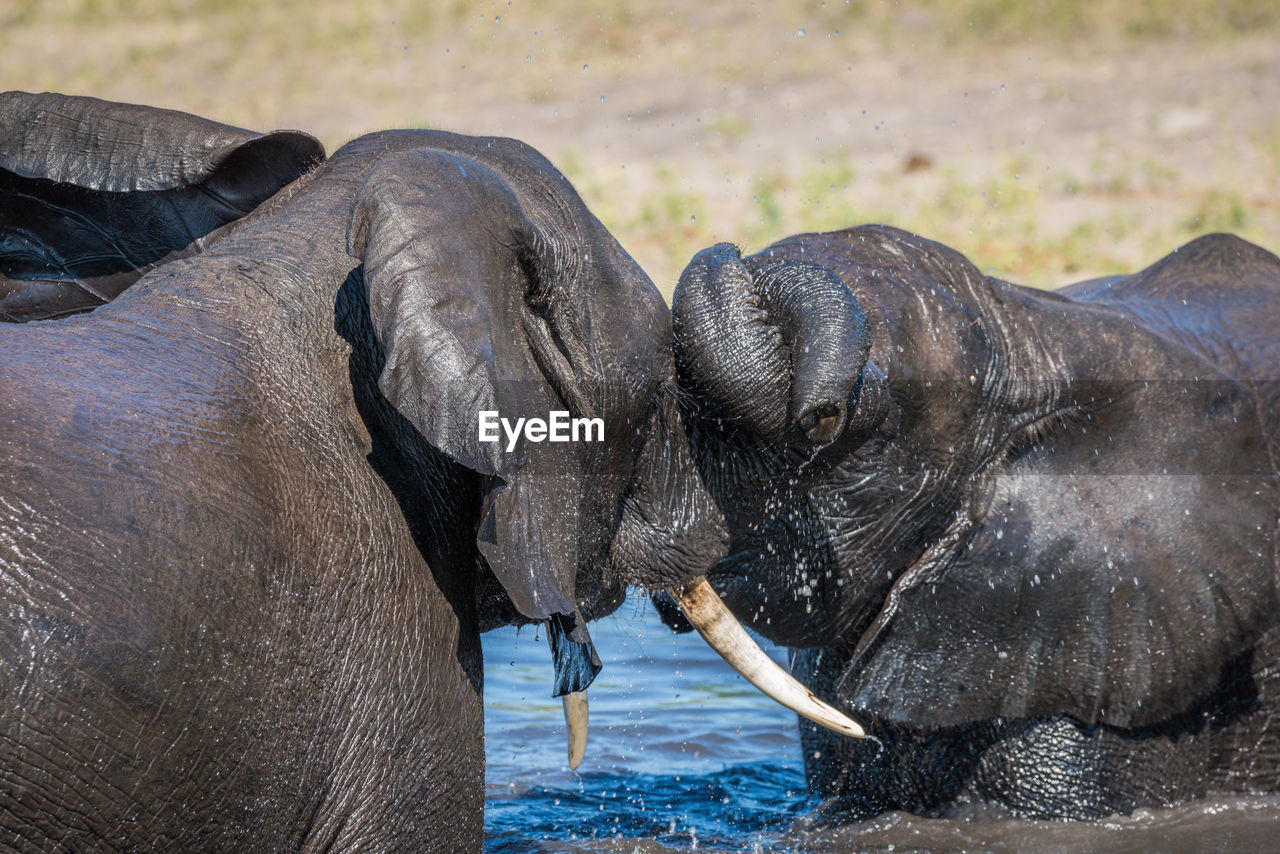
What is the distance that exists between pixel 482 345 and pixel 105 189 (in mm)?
1191

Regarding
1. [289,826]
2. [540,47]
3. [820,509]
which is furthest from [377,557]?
[540,47]

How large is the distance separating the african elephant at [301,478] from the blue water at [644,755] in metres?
1.05

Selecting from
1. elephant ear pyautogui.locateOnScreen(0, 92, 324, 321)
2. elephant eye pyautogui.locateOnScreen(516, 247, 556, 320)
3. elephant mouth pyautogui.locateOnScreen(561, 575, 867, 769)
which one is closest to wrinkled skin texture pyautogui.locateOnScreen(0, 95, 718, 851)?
elephant eye pyautogui.locateOnScreen(516, 247, 556, 320)

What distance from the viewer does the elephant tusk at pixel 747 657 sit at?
3.69 m

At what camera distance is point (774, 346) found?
349cm

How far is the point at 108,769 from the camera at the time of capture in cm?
246

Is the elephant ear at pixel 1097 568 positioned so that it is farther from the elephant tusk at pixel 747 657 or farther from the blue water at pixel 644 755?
the blue water at pixel 644 755

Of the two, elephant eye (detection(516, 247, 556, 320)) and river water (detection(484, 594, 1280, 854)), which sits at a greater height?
elephant eye (detection(516, 247, 556, 320))

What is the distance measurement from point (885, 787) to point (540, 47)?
58.8ft

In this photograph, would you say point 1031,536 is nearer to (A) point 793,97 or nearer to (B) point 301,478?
(B) point 301,478

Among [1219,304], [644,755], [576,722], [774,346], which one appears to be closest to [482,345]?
[774,346]

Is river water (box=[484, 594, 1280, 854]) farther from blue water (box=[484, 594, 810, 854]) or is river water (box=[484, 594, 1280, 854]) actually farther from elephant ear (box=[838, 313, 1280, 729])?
elephant ear (box=[838, 313, 1280, 729])

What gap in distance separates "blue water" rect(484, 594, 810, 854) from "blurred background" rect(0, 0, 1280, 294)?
169 inches

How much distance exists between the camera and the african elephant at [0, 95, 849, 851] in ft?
8.07
